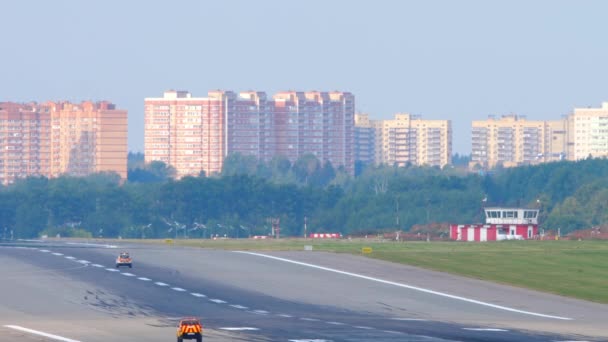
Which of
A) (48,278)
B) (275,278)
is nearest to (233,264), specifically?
(275,278)

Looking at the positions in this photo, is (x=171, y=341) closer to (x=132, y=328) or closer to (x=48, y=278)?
(x=132, y=328)

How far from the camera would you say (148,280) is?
6300 cm

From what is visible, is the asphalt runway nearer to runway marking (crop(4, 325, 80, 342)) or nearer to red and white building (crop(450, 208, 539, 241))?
runway marking (crop(4, 325, 80, 342))

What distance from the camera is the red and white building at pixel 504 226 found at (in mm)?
159750

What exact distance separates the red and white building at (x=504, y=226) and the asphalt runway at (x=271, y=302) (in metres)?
83.1

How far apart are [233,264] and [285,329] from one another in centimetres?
2879

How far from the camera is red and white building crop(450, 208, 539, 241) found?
160m

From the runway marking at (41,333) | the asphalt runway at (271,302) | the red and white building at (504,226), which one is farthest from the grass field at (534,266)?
the red and white building at (504,226)

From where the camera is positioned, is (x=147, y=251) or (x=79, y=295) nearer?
(x=79, y=295)

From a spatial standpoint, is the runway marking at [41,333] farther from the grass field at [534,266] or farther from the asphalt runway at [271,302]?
the grass field at [534,266]

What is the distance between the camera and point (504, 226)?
163000 millimetres

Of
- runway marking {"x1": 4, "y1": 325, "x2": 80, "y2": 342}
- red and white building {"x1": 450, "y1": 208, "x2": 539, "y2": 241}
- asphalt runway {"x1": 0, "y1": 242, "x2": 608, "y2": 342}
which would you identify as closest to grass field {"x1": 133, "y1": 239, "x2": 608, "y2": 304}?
asphalt runway {"x1": 0, "y1": 242, "x2": 608, "y2": 342}

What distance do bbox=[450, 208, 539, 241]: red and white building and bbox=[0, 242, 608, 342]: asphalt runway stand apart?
83.1 m

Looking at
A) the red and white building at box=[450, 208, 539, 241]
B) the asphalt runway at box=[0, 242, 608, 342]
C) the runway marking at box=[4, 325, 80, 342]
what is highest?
the red and white building at box=[450, 208, 539, 241]
